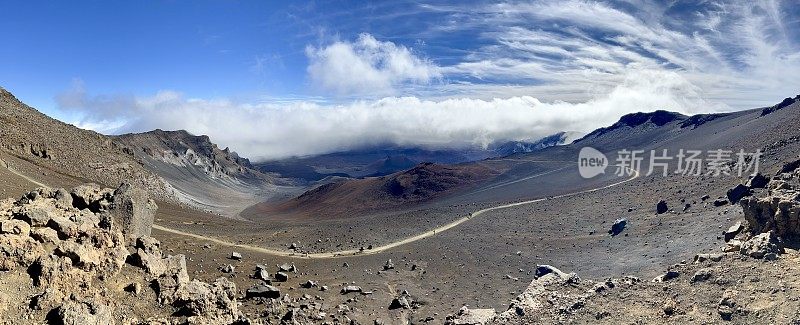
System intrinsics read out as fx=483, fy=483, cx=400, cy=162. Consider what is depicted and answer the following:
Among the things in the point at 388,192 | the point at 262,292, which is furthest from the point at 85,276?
the point at 388,192

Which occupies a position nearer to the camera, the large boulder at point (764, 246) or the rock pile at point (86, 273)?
the rock pile at point (86, 273)

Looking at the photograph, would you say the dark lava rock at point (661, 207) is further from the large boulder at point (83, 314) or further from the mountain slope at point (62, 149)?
the mountain slope at point (62, 149)

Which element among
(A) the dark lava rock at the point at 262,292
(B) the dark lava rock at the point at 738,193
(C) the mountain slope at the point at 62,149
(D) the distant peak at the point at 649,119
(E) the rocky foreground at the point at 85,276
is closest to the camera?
(E) the rocky foreground at the point at 85,276

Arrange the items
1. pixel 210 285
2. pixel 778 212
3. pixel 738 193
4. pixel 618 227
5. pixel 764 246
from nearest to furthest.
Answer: pixel 210 285 → pixel 764 246 → pixel 778 212 → pixel 738 193 → pixel 618 227

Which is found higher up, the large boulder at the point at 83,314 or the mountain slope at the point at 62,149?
the mountain slope at the point at 62,149

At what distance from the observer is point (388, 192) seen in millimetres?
87125

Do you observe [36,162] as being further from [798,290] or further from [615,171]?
[615,171]

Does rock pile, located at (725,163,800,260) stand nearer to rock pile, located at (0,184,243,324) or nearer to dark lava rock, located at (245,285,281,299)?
rock pile, located at (0,184,243,324)

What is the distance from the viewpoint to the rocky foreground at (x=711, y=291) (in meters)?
15.6

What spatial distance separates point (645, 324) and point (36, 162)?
64.1 metres

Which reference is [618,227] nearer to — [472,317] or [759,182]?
[759,182]

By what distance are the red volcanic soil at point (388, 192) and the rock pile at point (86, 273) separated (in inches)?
2393

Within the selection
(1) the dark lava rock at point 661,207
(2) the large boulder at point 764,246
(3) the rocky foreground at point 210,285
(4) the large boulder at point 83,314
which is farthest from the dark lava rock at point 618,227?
(4) the large boulder at point 83,314

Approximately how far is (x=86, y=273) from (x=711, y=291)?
66.9 ft
